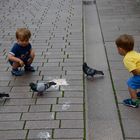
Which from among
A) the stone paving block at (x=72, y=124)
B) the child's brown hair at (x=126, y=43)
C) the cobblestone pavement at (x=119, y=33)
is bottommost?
the cobblestone pavement at (x=119, y=33)

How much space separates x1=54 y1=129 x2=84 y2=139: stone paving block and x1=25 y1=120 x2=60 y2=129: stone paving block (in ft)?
0.46

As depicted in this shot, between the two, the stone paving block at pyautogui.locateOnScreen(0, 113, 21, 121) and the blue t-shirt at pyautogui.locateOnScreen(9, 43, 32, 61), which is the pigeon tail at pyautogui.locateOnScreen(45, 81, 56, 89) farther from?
the blue t-shirt at pyautogui.locateOnScreen(9, 43, 32, 61)

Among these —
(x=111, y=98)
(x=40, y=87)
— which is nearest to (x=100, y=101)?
(x=111, y=98)

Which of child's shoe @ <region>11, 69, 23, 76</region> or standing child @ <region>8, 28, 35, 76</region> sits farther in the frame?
child's shoe @ <region>11, 69, 23, 76</region>

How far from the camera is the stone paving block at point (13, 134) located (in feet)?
15.3

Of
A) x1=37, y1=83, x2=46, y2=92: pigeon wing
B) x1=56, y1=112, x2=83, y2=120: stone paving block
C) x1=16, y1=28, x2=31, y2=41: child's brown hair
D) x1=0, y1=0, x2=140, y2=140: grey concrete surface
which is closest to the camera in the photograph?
x1=0, y1=0, x2=140, y2=140: grey concrete surface

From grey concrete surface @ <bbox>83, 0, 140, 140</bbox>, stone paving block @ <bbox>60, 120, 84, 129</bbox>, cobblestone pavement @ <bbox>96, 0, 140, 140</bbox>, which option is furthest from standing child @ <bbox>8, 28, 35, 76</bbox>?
stone paving block @ <bbox>60, 120, 84, 129</bbox>

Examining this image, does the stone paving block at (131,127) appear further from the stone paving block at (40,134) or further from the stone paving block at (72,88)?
the stone paving block at (72,88)

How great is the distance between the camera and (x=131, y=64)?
5352 mm

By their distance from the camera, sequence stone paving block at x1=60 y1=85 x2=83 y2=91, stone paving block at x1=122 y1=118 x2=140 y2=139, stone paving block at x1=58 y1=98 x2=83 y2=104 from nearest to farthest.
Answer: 1. stone paving block at x1=122 y1=118 x2=140 y2=139
2. stone paving block at x1=58 y1=98 x2=83 y2=104
3. stone paving block at x1=60 y1=85 x2=83 y2=91

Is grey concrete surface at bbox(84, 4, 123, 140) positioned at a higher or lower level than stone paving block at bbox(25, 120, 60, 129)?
lower

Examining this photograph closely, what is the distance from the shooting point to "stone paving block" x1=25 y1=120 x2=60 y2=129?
488cm

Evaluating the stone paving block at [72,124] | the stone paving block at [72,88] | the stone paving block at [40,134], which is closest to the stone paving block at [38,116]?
the stone paving block at [72,124]

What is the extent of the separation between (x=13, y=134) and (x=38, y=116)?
549 millimetres
